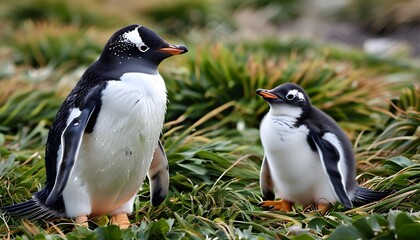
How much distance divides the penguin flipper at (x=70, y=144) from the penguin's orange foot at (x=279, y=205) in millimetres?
1219

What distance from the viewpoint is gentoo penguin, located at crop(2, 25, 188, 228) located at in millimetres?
4051

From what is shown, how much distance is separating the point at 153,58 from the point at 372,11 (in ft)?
36.1

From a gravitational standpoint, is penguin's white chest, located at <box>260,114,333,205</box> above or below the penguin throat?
below

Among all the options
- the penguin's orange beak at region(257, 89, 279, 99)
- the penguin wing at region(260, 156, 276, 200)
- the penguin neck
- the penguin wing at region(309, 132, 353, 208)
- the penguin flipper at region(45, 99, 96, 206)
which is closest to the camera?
the penguin flipper at region(45, 99, 96, 206)

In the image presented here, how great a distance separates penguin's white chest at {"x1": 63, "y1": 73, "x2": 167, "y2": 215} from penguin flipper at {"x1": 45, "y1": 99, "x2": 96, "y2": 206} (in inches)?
3.2

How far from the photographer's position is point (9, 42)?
1088 centimetres

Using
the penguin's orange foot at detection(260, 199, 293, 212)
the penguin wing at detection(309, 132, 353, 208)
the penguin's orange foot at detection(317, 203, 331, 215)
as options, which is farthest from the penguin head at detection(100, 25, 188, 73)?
the penguin's orange foot at detection(317, 203, 331, 215)

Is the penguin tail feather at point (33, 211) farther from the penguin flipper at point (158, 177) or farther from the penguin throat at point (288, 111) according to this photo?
the penguin throat at point (288, 111)

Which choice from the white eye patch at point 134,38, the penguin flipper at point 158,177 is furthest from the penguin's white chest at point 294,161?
the white eye patch at point 134,38

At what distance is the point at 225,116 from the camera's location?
22.8 feet

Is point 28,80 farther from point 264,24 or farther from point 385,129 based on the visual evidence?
point 264,24

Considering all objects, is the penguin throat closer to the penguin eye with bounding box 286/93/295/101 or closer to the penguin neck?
the penguin eye with bounding box 286/93/295/101

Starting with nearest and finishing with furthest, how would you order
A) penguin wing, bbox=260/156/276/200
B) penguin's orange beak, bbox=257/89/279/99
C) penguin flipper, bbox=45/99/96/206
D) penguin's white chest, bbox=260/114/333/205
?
penguin flipper, bbox=45/99/96/206 → penguin's white chest, bbox=260/114/333/205 → penguin's orange beak, bbox=257/89/279/99 → penguin wing, bbox=260/156/276/200

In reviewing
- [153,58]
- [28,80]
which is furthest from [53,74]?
[153,58]
